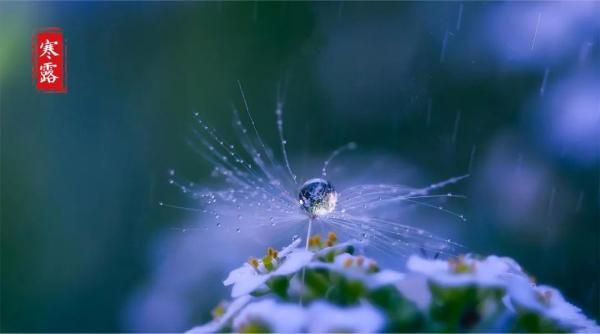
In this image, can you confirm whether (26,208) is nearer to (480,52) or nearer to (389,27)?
(389,27)

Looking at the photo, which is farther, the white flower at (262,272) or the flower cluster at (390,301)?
the white flower at (262,272)

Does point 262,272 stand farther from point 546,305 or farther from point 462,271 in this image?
point 546,305

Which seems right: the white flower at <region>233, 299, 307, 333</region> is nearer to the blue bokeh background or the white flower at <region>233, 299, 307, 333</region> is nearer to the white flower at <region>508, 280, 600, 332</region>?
the white flower at <region>508, 280, 600, 332</region>

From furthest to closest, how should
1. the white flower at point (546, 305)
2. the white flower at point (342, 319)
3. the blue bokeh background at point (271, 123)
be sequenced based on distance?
the blue bokeh background at point (271, 123) < the white flower at point (546, 305) < the white flower at point (342, 319)

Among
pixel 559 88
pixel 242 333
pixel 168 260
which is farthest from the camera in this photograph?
pixel 559 88

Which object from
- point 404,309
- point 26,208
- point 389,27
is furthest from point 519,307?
point 26,208

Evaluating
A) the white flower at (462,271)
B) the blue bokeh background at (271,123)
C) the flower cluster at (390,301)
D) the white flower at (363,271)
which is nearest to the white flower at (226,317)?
the flower cluster at (390,301)

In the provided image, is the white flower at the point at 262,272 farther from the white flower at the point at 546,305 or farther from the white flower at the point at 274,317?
the white flower at the point at 546,305

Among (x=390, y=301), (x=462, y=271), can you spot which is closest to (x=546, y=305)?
(x=462, y=271)
